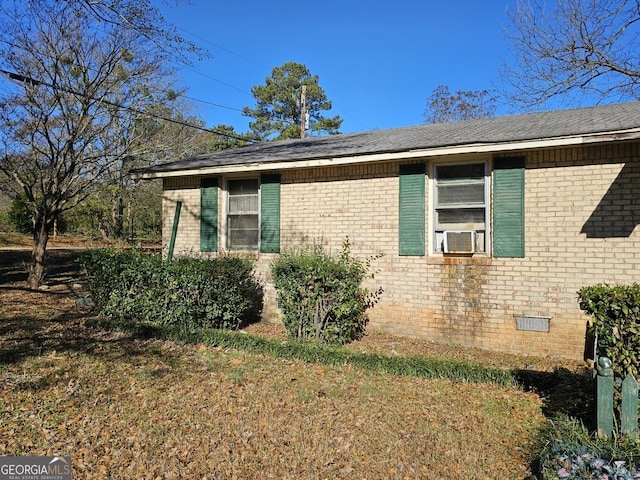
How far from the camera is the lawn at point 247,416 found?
11.4 ft

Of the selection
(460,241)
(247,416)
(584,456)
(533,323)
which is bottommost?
(247,416)

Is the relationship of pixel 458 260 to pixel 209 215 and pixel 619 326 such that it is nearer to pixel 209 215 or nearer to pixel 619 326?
pixel 619 326

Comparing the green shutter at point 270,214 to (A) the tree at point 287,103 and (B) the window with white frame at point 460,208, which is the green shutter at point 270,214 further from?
(A) the tree at point 287,103

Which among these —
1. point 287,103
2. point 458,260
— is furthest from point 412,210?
point 287,103

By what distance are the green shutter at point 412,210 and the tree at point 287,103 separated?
2851 cm

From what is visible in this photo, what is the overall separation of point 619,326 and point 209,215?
782 centimetres

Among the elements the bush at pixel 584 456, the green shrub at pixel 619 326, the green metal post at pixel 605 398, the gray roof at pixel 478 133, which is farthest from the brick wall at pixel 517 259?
the green metal post at pixel 605 398

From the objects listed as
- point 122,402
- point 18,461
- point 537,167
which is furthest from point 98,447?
point 537,167

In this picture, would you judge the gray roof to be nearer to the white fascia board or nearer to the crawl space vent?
the white fascia board

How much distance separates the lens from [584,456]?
2891mm

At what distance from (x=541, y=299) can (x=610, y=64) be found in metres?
7.63

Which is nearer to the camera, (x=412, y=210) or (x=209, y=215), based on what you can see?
(x=412, y=210)

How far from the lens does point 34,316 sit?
820 centimetres

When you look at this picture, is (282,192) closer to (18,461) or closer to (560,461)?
(18,461)
